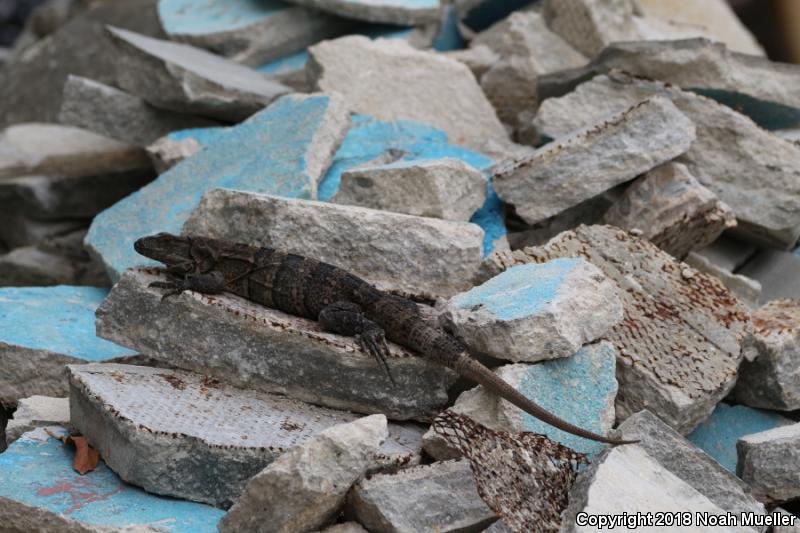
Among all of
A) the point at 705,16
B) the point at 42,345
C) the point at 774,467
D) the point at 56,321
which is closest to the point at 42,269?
the point at 56,321

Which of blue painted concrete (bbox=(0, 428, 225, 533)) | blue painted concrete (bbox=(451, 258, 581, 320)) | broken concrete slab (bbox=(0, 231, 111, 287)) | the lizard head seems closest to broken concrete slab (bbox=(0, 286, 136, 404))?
the lizard head

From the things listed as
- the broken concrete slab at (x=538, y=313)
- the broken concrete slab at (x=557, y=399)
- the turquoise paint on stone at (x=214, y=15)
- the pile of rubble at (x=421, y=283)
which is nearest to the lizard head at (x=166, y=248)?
the pile of rubble at (x=421, y=283)

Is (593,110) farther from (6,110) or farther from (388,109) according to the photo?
(6,110)

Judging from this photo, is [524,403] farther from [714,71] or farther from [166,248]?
[714,71]

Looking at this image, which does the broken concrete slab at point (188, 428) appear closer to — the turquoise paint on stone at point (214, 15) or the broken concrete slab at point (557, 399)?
the broken concrete slab at point (557, 399)

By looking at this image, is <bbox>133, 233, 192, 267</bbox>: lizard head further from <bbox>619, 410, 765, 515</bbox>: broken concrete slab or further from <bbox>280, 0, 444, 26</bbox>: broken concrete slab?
<bbox>280, 0, 444, 26</bbox>: broken concrete slab

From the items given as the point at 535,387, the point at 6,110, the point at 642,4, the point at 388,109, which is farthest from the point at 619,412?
the point at 6,110
